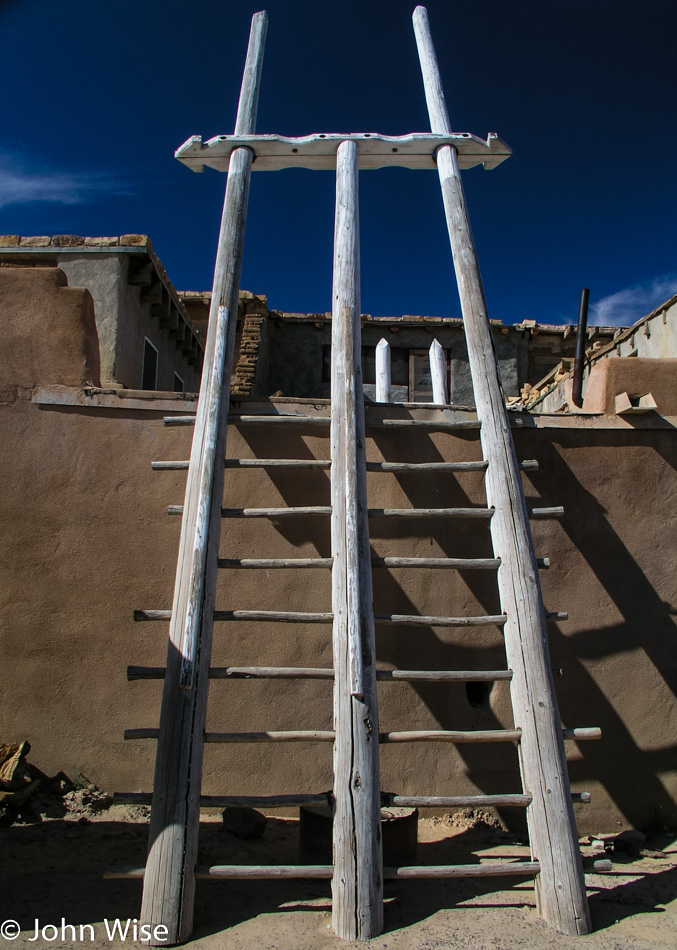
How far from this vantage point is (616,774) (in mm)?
3924

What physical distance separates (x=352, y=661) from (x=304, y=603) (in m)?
1.14

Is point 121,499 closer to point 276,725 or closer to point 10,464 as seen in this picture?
point 10,464

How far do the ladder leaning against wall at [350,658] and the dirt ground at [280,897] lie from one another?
0.48 ft

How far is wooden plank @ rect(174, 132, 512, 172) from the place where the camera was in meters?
4.35

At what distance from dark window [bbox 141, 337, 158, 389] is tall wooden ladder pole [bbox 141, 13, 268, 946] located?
427 cm

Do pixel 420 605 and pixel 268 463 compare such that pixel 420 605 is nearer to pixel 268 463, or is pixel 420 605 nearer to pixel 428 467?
pixel 428 467

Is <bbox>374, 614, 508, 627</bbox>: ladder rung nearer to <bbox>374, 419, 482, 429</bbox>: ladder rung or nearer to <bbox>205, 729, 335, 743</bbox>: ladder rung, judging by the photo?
<bbox>205, 729, 335, 743</bbox>: ladder rung

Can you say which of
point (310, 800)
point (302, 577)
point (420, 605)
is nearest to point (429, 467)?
point (420, 605)

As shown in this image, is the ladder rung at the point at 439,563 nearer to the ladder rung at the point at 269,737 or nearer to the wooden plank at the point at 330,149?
the ladder rung at the point at 269,737

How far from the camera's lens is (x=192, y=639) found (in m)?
2.85

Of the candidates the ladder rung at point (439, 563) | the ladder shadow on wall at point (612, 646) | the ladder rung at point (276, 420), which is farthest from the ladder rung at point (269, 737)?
the ladder shadow on wall at point (612, 646)

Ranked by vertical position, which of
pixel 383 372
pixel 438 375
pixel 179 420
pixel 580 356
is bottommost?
pixel 179 420

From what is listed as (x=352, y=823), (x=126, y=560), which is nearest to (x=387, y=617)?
(x=352, y=823)

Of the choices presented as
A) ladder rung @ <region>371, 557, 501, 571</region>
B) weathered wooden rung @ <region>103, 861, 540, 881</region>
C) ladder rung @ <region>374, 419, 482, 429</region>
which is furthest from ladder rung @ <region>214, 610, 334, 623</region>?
ladder rung @ <region>374, 419, 482, 429</region>
